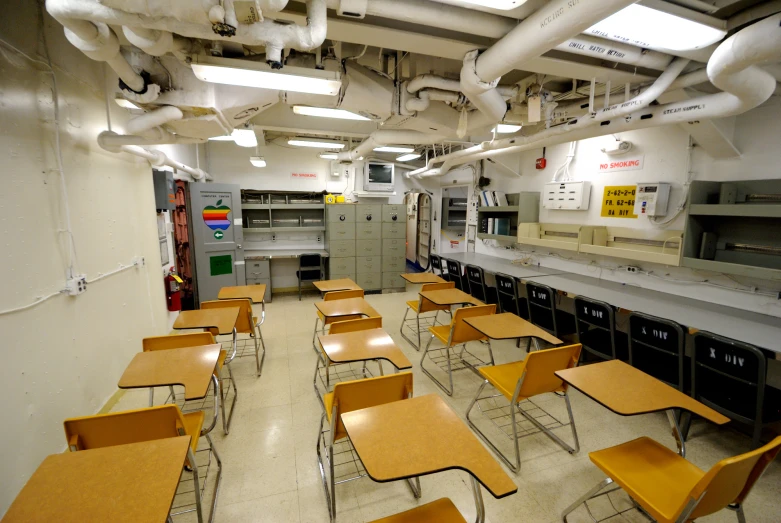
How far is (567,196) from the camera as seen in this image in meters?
4.57

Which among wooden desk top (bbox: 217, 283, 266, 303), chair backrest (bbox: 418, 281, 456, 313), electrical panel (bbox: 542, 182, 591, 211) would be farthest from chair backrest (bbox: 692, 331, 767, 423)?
wooden desk top (bbox: 217, 283, 266, 303)

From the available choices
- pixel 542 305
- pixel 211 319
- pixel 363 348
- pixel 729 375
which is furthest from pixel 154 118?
pixel 729 375

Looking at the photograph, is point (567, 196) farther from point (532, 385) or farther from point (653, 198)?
point (532, 385)

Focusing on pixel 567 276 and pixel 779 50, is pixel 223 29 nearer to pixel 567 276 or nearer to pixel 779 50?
pixel 779 50

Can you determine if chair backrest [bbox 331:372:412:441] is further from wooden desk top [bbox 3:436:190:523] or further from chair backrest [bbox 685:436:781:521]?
chair backrest [bbox 685:436:781:521]

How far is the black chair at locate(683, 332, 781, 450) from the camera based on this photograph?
2084mm

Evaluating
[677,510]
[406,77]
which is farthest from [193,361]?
[406,77]

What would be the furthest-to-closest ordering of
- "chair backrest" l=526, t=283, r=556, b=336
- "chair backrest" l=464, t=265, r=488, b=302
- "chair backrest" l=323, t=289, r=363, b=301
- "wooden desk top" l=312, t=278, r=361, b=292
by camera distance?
"chair backrest" l=464, t=265, r=488, b=302, "wooden desk top" l=312, t=278, r=361, b=292, "chair backrest" l=323, t=289, r=363, b=301, "chair backrest" l=526, t=283, r=556, b=336

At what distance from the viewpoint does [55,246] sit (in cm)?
219

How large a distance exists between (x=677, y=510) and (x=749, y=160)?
3.27 meters

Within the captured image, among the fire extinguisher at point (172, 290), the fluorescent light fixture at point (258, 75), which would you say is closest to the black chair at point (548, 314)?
the fluorescent light fixture at point (258, 75)

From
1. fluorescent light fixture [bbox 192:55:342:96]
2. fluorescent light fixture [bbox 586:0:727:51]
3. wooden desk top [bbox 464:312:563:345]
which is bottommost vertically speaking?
wooden desk top [bbox 464:312:563:345]

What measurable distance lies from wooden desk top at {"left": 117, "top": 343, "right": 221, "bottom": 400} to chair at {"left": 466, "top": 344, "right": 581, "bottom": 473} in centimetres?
191

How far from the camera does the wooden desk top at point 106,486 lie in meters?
1.07
